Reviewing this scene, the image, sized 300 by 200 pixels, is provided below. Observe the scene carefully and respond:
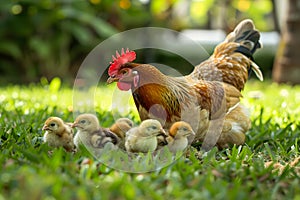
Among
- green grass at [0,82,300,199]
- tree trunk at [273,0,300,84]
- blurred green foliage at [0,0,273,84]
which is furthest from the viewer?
blurred green foliage at [0,0,273,84]

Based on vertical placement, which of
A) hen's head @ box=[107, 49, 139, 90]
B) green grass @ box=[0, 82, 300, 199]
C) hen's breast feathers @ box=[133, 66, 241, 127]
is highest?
hen's head @ box=[107, 49, 139, 90]

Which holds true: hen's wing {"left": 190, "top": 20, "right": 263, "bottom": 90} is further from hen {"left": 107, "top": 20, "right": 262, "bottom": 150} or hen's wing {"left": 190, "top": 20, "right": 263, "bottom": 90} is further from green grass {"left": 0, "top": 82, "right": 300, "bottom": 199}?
green grass {"left": 0, "top": 82, "right": 300, "bottom": 199}

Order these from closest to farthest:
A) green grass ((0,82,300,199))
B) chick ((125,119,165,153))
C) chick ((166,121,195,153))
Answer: green grass ((0,82,300,199)) → chick ((125,119,165,153)) → chick ((166,121,195,153))

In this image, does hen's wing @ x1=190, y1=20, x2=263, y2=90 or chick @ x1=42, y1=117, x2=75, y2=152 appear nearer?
chick @ x1=42, y1=117, x2=75, y2=152

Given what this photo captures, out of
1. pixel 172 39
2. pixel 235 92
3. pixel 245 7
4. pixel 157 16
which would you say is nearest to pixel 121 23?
pixel 157 16

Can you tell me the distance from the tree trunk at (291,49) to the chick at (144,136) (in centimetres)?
734

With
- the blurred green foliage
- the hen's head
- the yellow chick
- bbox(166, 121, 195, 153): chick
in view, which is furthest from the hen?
the blurred green foliage

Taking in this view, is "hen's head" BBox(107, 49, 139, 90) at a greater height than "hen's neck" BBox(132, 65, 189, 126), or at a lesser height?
greater

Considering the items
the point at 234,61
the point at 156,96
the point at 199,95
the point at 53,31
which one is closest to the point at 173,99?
the point at 156,96

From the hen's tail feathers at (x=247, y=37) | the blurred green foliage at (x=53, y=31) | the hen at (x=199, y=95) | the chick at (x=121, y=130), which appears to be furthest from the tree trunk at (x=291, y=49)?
the chick at (x=121, y=130)

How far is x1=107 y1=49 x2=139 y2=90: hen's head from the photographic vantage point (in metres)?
3.93

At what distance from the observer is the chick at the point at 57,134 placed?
382 centimetres

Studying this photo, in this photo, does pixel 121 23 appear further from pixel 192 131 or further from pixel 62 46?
pixel 192 131

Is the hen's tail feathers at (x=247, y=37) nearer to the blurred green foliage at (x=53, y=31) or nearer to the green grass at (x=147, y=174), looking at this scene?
the green grass at (x=147, y=174)
